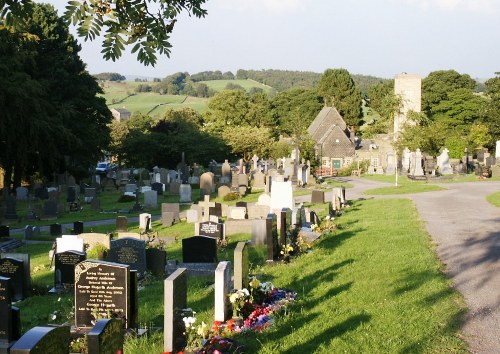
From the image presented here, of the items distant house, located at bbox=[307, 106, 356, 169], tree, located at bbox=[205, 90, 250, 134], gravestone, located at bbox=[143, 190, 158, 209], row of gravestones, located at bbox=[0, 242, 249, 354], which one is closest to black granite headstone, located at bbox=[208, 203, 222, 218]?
gravestone, located at bbox=[143, 190, 158, 209]

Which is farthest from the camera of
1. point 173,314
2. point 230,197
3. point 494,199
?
point 230,197

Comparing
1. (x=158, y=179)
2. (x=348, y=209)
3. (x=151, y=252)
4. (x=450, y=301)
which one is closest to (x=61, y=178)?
(x=158, y=179)

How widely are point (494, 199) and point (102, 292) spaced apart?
71.8 ft

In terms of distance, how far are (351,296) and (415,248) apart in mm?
5264

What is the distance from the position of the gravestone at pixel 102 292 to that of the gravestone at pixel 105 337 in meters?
2.15

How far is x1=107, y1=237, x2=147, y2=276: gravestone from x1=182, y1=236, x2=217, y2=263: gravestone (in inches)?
39.8

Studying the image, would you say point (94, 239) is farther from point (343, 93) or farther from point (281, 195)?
point (343, 93)

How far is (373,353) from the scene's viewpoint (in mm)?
8195

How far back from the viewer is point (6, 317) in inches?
369

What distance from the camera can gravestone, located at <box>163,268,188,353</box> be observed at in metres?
8.40

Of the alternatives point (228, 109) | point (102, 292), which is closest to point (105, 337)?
point (102, 292)

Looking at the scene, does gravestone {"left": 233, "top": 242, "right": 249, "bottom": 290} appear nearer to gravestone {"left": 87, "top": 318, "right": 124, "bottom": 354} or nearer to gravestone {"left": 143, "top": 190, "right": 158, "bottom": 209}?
gravestone {"left": 87, "top": 318, "right": 124, "bottom": 354}

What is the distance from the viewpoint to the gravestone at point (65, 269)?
14172 mm

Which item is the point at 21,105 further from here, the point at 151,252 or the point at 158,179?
the point at 151,252
